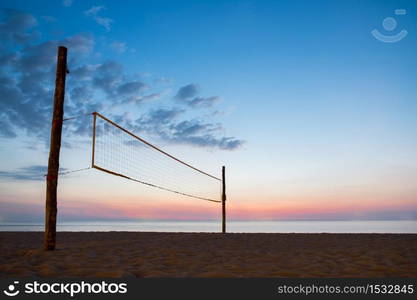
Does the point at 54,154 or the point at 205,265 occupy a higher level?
the point at 54,154

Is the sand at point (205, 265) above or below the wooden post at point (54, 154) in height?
below

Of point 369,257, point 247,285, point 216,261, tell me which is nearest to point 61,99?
point 216,261

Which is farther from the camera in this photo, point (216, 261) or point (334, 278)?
point (216, 261)

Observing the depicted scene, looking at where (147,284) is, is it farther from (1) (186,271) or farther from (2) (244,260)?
(2) (244,260)

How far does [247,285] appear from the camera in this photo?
11.0 feet

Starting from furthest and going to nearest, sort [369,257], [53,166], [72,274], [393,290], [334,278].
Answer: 1. [53,166]
2. [369,257]
3. [72,274]
4. [334,278]
5. [393,290]

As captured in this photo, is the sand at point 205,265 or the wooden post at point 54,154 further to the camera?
the wooden post at point 54,154

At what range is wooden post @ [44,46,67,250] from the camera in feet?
20.6

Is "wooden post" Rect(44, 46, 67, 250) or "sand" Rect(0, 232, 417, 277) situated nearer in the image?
"sand" Rect(0, 232, 417, 277)

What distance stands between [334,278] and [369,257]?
2.10 metres

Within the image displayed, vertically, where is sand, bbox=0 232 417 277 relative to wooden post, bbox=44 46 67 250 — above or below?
below

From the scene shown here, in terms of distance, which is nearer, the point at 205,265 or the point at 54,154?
the point at 205,265

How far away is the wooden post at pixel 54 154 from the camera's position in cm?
629

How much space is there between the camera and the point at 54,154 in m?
6.52
